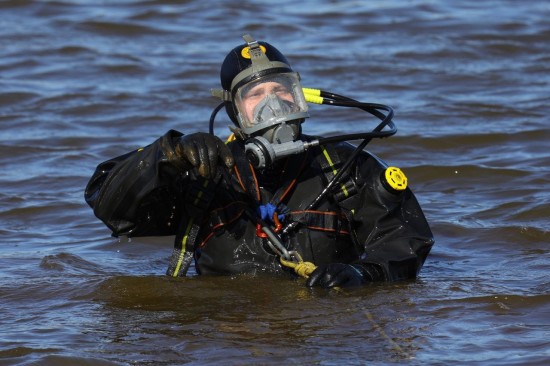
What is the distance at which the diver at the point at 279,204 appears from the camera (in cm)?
489

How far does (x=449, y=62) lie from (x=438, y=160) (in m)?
3.45

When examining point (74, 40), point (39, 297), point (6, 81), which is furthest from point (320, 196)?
point (74, 40)

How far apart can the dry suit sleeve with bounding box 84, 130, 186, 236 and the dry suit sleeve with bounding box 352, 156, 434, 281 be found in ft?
2.59

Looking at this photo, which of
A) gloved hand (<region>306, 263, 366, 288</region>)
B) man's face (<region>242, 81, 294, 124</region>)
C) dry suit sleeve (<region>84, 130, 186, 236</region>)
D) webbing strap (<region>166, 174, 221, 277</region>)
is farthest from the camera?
webbing strap (<region>166, 174, 221, 277</region>)

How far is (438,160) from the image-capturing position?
824 centimetres

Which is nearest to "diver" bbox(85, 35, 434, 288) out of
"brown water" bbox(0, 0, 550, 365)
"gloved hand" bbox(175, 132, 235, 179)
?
"brown water" bbox(0, 0, 550, 365)

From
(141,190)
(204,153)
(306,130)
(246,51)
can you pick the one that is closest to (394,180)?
(246,51)

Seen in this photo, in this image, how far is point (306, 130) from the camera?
9.18 meters

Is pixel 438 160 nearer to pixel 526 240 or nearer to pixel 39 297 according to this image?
pixel 526 240

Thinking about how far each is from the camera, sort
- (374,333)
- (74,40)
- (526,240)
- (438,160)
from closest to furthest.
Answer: (374,333) < (526,240) < (438,160) < (74,40)

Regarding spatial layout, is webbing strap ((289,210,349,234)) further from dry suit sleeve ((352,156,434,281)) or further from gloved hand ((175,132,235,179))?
gloved hand ((175,132,235,179))

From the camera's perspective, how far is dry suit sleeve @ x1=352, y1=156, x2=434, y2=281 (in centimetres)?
505

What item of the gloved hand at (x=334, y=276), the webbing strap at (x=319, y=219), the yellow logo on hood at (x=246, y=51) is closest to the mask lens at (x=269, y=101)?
the yellow logo on hood at (x=246, y=51)

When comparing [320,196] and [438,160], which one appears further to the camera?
[438,160]
